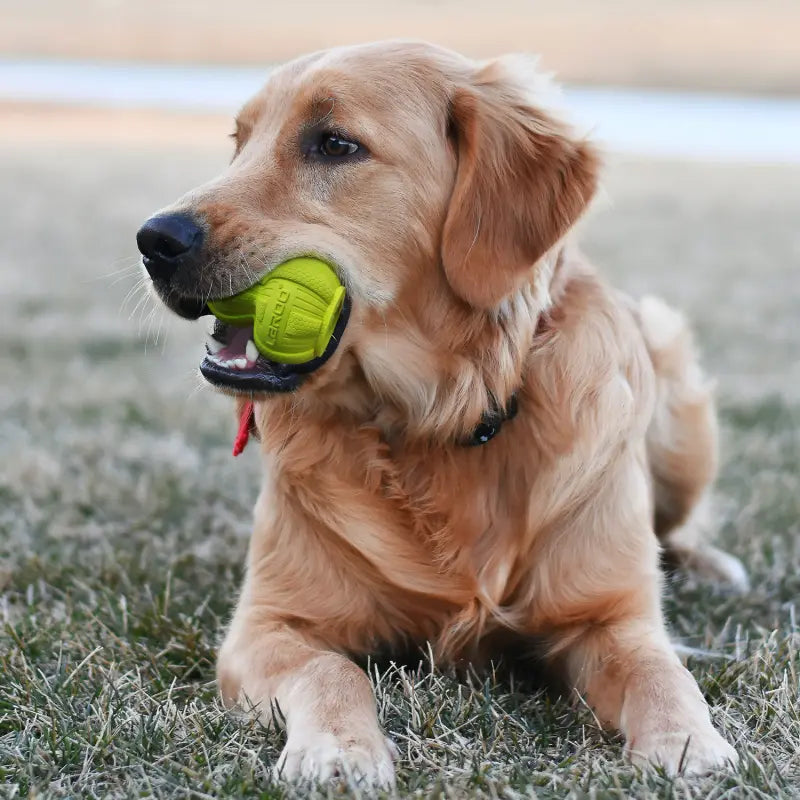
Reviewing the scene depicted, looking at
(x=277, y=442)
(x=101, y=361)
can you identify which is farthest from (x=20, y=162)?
(x=277, y=442)

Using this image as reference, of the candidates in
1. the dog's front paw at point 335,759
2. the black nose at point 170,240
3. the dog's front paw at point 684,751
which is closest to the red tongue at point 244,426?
the black nose at point 170,240

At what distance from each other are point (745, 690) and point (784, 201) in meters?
12.4

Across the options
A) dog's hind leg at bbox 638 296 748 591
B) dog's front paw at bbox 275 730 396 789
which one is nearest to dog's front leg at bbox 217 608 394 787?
dog's front paw at bbox 275 730 396 789

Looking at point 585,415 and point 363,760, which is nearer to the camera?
point 363,760

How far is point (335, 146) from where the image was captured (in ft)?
9.24

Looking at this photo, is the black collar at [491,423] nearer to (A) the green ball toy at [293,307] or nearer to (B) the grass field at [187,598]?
(A) the green ball toy at [293,307]

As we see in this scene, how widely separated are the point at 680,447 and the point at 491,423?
123cm

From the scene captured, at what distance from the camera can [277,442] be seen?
9.79 feet

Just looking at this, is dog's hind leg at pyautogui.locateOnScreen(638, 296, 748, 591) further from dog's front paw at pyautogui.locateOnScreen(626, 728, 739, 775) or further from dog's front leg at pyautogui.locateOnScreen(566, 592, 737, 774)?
dog's front paw at pyautogui.locateOnScreen(626, 728, 739, 775)

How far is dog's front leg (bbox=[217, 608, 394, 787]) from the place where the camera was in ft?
7.34

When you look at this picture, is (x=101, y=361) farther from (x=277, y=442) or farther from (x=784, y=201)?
(x=784, y=201)

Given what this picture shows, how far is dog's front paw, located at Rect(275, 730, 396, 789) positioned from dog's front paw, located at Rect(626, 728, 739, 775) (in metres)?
0.53

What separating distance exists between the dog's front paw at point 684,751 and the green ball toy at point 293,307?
1.15m

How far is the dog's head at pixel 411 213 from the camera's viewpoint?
2.76 m
